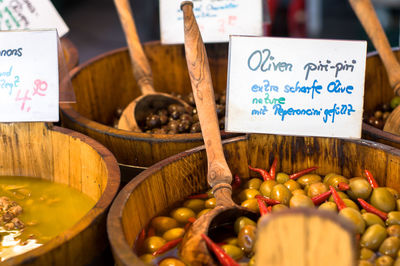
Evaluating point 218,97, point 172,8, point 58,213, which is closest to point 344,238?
point 58,213

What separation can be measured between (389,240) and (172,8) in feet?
5.43

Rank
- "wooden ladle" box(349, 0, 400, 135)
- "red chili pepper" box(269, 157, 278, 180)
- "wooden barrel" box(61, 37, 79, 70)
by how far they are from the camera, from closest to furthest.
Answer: "red chili pepper" box(269, 157, 278, 180) < "wooden ladle" box(349, 0, 400, 135) < "wooden barrel" box(61, 37, 79, 70)

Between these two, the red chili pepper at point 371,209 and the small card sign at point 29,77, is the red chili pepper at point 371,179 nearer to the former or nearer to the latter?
the red chili pepper at point 371,209

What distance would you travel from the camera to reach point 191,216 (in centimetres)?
157

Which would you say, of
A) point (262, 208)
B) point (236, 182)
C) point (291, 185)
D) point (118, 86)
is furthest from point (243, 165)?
point (118, 86)

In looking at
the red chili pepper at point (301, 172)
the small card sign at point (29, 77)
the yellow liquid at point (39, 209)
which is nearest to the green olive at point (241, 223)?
the red chili pepper at point (301, 172)

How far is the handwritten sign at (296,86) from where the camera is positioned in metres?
1.66

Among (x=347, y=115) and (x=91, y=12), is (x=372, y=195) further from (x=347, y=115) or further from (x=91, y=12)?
(x=91, y=12)

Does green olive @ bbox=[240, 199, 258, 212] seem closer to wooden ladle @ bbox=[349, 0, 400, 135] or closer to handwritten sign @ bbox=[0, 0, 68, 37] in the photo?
wooden ladle @ bbox=[349, 0, 400, 135]

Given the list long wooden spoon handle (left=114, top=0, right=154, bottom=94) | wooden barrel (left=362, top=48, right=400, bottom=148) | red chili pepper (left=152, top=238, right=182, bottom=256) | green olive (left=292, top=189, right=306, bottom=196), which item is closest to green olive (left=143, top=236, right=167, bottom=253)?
red chili pepper (left=152, top=238, right=182, bottom=256)

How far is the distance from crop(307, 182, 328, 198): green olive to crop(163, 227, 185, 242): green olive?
18.2 inches

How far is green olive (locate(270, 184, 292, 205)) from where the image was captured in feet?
5.19

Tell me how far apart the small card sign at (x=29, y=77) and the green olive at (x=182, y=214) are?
1.97ft

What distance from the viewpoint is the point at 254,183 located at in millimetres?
1739
